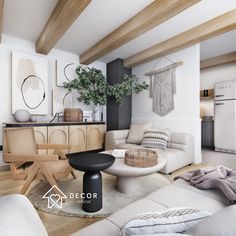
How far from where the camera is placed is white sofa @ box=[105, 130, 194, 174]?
9.14 feet

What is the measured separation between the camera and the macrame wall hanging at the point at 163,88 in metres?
3.85

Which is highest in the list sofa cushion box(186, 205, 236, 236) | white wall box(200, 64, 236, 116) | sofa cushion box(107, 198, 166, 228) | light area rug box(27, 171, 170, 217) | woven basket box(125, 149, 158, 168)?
white wall box(200, 64, 236, 116)

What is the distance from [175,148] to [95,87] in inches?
89.6

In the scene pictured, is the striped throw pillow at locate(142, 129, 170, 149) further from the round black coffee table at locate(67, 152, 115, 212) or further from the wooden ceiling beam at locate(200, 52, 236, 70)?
the wooden ceiling beam at locate(200, 52, 236, 70)

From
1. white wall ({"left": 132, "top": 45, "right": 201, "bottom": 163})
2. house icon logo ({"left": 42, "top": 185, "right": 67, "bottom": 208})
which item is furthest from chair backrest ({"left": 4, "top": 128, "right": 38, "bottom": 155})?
white wall ({"left": 132, "top": 45, "right": 201, "bottom": 163})

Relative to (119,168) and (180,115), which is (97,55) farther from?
(119,168)

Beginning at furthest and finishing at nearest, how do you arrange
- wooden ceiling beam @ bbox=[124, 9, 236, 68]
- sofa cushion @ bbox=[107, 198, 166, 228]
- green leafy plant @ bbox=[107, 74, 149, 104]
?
1. green leafy plant @ bbox=[107, 74, 149, 104]
2. wooden ceiling beam @ bbox=[124, 9, 236, 68]
3. sofa cushion @ bbox=[107, 198, 166, 228]

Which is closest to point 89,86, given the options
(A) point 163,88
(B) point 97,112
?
(B) point 97,112

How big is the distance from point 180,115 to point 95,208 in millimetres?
2750

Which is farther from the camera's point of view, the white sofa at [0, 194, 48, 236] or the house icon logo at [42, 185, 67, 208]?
the house icon logo at [42, 185, 67, 208]

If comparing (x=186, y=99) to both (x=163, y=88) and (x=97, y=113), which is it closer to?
(x=163, y=88)

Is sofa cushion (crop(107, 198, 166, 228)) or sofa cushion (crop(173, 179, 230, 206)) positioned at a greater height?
sofa cushion (crop(107, 198, 166, 228))

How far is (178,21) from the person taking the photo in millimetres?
2760

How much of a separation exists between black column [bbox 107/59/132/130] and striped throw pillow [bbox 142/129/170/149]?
128 centimetres
